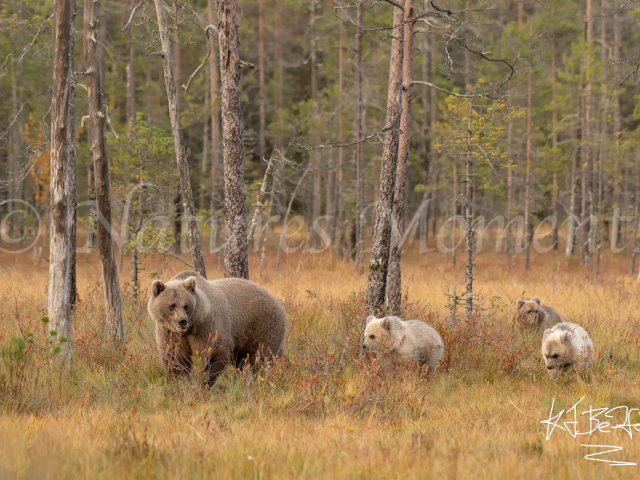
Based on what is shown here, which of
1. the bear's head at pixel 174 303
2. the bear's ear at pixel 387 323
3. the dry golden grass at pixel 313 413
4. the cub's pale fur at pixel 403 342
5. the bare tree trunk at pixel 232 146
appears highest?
the bare tree trunk at pixel 232 146

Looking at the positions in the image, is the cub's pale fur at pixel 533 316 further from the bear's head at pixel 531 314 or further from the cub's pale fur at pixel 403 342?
the cub's pale fur at pixel 403 342

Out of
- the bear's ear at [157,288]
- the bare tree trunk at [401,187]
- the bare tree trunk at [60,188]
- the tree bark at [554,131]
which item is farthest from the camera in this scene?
the tree bark at [554,131]

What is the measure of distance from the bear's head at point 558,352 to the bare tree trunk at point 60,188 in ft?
22.0

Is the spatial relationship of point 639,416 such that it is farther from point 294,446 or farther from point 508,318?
point 508,318

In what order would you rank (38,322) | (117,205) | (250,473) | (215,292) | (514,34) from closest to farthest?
1. (250,473)
2. (215,292)
3. (38,322)
4. (117,205)
5. (514,34)

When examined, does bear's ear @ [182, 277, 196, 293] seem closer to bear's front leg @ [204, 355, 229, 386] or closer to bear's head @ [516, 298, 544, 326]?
bear's front leg @ [204, 355, 229, 386]

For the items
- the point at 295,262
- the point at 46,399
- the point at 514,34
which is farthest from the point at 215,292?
the point at 514,34

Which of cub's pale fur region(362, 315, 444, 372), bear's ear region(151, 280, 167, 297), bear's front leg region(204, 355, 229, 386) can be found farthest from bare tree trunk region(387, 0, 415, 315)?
bear's ear region(151, 280, 167, 297)

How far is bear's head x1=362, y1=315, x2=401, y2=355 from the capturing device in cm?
854

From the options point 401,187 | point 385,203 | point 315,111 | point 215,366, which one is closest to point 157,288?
point 215,366

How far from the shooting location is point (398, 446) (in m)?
5.36

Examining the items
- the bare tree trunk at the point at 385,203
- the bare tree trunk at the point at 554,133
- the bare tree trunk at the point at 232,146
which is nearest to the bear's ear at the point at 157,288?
the bare tree trunk at the point at 232,146

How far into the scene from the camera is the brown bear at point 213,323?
7.23m

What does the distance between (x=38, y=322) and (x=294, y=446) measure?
651 centimetres
